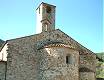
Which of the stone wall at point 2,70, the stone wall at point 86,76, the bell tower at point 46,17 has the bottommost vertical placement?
the stone wall at point 86,76

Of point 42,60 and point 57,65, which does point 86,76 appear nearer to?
point 57,65

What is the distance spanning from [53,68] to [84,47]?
4552 millimetres

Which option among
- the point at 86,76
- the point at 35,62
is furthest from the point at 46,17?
the point at 86,76

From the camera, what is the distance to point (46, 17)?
22.8m

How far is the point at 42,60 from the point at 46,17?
567cm

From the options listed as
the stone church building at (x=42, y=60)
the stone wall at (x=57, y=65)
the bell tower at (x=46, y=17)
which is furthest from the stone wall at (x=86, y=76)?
the bell tower at (x=46, y=17)

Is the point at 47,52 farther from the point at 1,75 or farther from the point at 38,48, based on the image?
the point at 1,75

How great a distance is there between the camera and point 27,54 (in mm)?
18594

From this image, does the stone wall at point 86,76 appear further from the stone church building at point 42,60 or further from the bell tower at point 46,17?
the bell tower at point 46,17

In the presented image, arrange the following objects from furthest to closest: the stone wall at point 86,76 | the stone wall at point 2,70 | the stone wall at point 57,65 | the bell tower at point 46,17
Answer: the bell tower at point 46,17 → the stone wall at point 86,76 → the stone wall at point 57,65 → the stone wall at point 2,70

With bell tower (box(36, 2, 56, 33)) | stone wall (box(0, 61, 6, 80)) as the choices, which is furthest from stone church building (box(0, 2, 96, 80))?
bell tower (box(36, 2, 56, 33))

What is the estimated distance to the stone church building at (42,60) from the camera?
58.1ft

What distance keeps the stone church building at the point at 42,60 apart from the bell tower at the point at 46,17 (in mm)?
2916

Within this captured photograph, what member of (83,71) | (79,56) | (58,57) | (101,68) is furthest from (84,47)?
(101,68)
